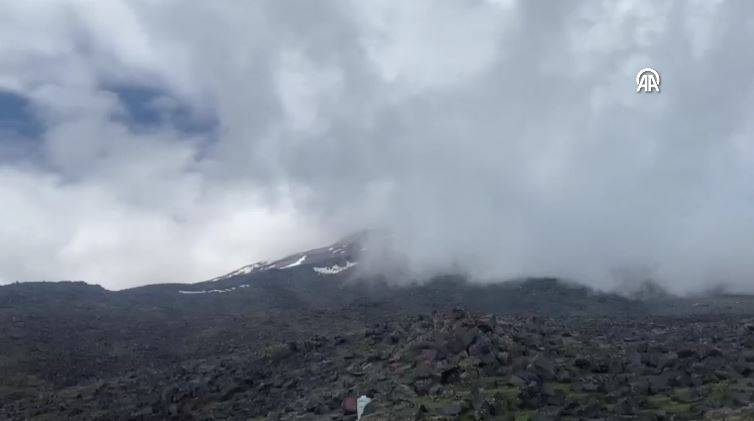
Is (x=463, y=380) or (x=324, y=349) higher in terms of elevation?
(x=324, y=349)

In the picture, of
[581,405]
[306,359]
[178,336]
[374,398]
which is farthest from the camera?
Result: [178,336]

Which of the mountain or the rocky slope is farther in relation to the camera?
the mountain

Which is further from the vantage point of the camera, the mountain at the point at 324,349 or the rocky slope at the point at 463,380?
the mountain at the point at 324,349

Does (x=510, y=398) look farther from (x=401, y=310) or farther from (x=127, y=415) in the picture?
(x=401, y=310)

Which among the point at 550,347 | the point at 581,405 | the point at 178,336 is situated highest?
the point at 178,336

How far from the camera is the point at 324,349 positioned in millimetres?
58250

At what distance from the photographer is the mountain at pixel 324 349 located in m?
40.2

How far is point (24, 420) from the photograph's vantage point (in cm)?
5819

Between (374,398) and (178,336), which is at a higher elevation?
(178,336)

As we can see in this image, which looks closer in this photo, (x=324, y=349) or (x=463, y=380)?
(x=463, y=380)

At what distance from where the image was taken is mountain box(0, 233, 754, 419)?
40.2 m

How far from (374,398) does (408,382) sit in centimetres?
288

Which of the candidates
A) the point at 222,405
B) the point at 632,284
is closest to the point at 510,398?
the point at 222,405

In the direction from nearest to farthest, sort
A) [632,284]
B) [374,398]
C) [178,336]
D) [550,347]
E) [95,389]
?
[374,398] < [550,347] < [95,389] < [178,336] < [632,284]
